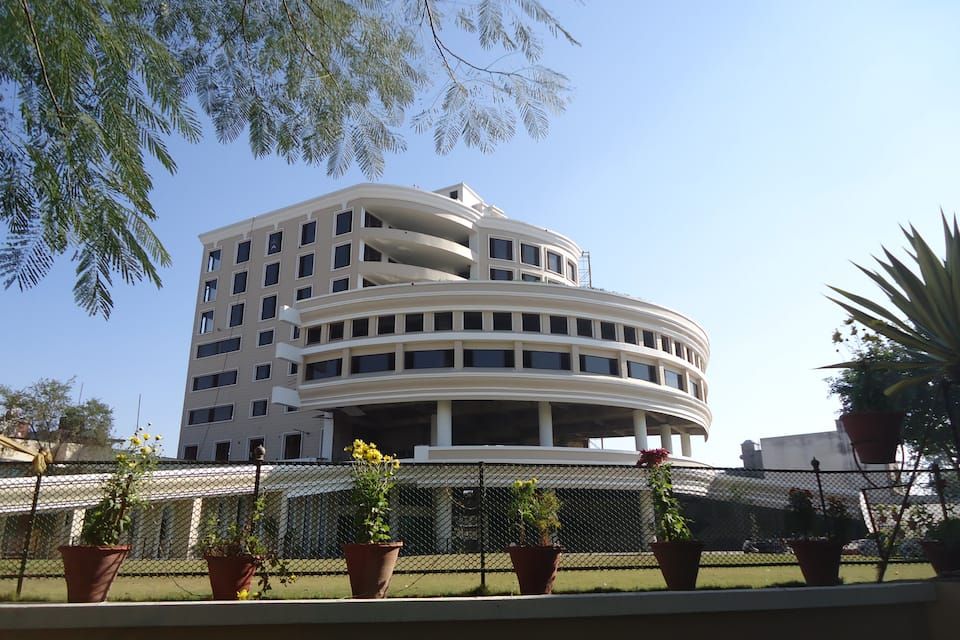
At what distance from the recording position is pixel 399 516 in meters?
10.0

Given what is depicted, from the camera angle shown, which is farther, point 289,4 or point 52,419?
point 52,419

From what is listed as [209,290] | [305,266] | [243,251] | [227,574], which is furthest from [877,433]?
[209,290]

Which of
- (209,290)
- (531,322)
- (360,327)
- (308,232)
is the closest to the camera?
(531,322)

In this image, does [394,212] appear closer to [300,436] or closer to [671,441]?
[300,436]

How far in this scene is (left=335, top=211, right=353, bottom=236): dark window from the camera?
165 feet

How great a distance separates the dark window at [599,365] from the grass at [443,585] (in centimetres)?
3109

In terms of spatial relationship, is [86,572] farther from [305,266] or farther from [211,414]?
[211,414]

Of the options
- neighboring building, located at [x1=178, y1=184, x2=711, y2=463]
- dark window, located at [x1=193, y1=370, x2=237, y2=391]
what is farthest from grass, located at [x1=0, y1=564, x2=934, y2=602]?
dark window, located at [x1=193, y1=370, x2=237, y2=391]

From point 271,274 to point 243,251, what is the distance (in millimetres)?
4801

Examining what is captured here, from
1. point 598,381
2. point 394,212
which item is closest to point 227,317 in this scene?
point 394,212

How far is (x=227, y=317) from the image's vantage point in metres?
53.1

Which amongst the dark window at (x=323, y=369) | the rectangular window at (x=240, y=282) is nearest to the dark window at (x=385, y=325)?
the dark window at (x=323, y=369)

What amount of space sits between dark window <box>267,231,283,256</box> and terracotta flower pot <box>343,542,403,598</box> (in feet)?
165

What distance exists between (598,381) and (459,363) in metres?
9.12
